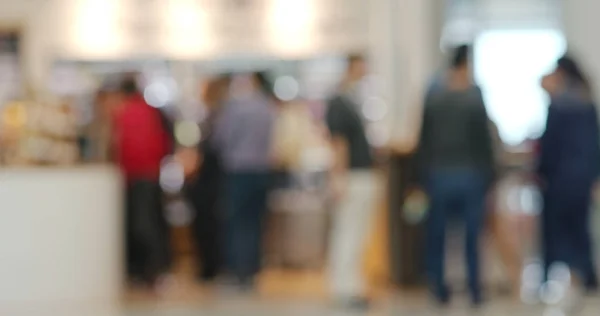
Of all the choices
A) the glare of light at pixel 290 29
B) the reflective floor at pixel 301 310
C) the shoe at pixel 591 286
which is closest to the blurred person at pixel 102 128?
the reflective floor at pixel 301 310

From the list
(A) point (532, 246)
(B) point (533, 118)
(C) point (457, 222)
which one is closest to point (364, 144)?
(C) point (457, 222)

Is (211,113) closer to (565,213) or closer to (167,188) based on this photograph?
(167,188)

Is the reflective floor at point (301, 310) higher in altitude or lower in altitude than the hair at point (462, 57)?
lower

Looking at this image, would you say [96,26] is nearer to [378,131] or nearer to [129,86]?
[378,131]

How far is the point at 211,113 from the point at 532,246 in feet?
9.48

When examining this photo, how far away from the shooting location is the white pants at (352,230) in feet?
23.3

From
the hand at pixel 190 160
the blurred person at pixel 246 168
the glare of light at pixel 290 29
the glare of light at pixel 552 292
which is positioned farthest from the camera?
the glare of light at pixel 290 29

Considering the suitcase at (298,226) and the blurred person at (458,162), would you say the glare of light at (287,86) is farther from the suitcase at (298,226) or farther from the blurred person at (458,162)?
the blurred person at (458,162)

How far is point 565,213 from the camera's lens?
7.60m

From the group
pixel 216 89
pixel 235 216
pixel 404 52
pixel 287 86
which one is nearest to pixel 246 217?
pixel 235 216

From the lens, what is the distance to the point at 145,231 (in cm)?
871

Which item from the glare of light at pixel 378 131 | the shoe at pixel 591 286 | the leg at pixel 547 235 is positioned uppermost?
the glare of light at pixel 378 131

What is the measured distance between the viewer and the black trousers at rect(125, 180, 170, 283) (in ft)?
28.3

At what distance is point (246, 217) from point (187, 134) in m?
1.64
